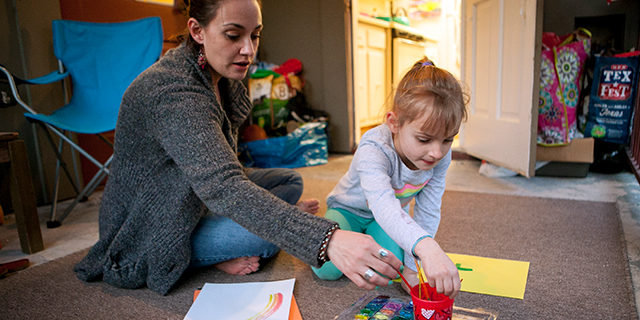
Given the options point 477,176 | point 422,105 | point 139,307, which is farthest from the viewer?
point 477,176

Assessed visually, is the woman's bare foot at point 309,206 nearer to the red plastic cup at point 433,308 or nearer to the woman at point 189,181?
the woman at point 189,181

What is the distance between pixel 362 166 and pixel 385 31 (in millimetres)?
3144

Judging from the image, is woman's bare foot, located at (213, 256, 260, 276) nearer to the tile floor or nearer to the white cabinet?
the tile floor

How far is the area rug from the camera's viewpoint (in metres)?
0.93

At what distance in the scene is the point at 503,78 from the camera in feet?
7.04

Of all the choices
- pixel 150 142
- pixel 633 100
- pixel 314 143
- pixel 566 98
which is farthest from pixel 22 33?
pixel 633 100

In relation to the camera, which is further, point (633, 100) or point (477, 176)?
point (477, 176)

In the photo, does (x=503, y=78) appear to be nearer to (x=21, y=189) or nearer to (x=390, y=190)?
(x=390, y=190)

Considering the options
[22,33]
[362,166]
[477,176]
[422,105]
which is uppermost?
[22,33]

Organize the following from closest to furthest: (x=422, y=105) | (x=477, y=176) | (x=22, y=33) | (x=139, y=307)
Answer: (x=422, y=105) → (x=139, y=307) → (x=22, y=33) → (x=477, y=176)

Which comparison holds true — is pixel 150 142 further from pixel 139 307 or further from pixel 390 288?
pixel 390 288

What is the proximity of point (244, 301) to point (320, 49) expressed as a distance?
8.03 ft

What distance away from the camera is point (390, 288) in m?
1.04

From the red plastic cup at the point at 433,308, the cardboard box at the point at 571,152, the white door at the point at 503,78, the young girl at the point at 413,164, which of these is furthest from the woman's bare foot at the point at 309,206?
the cardboard box at the point at 571,152
